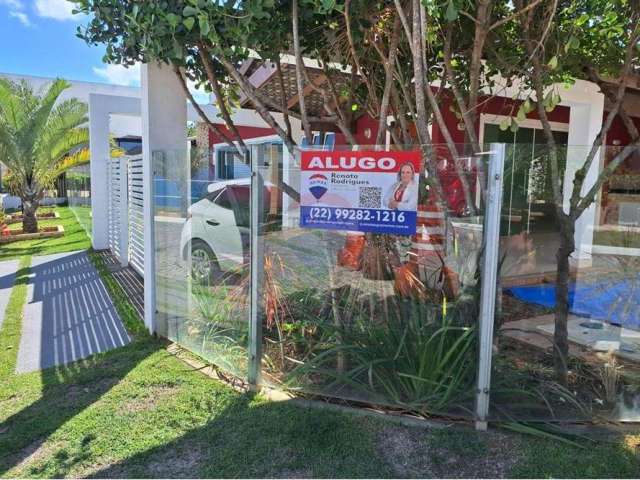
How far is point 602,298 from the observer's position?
4.08 meters

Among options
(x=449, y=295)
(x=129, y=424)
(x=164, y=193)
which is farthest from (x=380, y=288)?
(x=164, y=193)

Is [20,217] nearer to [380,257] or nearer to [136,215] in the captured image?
[136,215]

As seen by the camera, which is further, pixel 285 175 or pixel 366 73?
pixel 366 73

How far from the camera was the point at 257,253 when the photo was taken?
13.3 feet

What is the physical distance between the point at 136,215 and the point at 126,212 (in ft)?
4.57

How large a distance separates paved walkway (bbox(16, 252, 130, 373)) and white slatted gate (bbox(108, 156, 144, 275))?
72cm

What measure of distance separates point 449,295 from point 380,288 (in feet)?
1.80

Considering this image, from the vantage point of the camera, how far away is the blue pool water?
3.85 metres

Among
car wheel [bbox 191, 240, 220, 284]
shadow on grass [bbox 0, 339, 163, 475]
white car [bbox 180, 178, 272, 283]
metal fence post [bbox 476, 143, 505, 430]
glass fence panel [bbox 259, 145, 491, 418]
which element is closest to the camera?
metal fence post [bbox 476, 143, 505, 430]

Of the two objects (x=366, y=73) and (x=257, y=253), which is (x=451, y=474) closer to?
(x=257, y=253)

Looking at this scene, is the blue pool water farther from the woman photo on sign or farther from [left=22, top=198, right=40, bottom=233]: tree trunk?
[left=22, top=198, right=40, bottom=233]: tree trunk

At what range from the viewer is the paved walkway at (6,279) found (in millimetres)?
7173

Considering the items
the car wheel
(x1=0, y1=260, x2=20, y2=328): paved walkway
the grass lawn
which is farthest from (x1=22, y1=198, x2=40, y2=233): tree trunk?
the grass lawn

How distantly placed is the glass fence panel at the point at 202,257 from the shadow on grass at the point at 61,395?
22.1 inches
